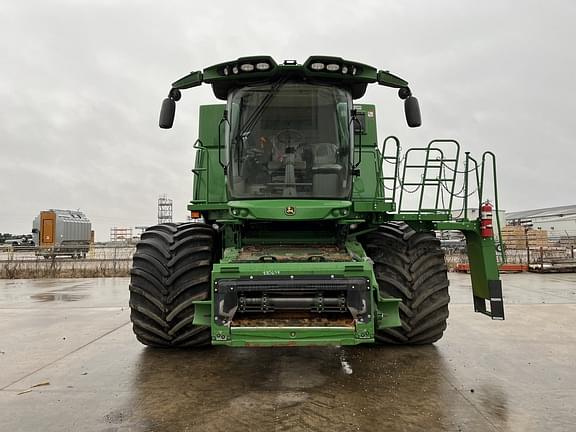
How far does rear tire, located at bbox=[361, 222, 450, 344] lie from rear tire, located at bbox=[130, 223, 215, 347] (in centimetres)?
191

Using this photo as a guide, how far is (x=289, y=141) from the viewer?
4.59 m

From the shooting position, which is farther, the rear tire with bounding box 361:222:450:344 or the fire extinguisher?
the fire extinguisher

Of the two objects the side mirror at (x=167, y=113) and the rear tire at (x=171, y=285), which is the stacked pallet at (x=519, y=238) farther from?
the side mirror at (x=167, y=113)

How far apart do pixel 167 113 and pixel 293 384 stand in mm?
3136

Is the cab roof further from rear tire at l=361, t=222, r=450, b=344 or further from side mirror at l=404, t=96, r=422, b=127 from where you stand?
rear tire at l=361, t=222, r=450, b=344

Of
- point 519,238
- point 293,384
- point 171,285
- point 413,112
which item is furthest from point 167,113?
point 519,238

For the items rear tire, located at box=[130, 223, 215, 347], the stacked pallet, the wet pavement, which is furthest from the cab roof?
the stacked pallet

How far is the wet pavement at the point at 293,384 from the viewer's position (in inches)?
128

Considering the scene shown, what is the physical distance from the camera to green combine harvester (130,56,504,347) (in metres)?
3.80

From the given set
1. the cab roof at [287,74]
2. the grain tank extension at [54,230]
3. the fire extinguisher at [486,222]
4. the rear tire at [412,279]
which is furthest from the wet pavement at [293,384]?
the grain tank extension at [54,230]

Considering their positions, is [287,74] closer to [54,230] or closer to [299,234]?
[299,234]

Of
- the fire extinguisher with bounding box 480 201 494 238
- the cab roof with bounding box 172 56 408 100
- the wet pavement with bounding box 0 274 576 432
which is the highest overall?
the cab roof with bounding box 172 56 408 100

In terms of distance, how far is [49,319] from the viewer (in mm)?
7602

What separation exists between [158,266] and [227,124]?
1716mm
